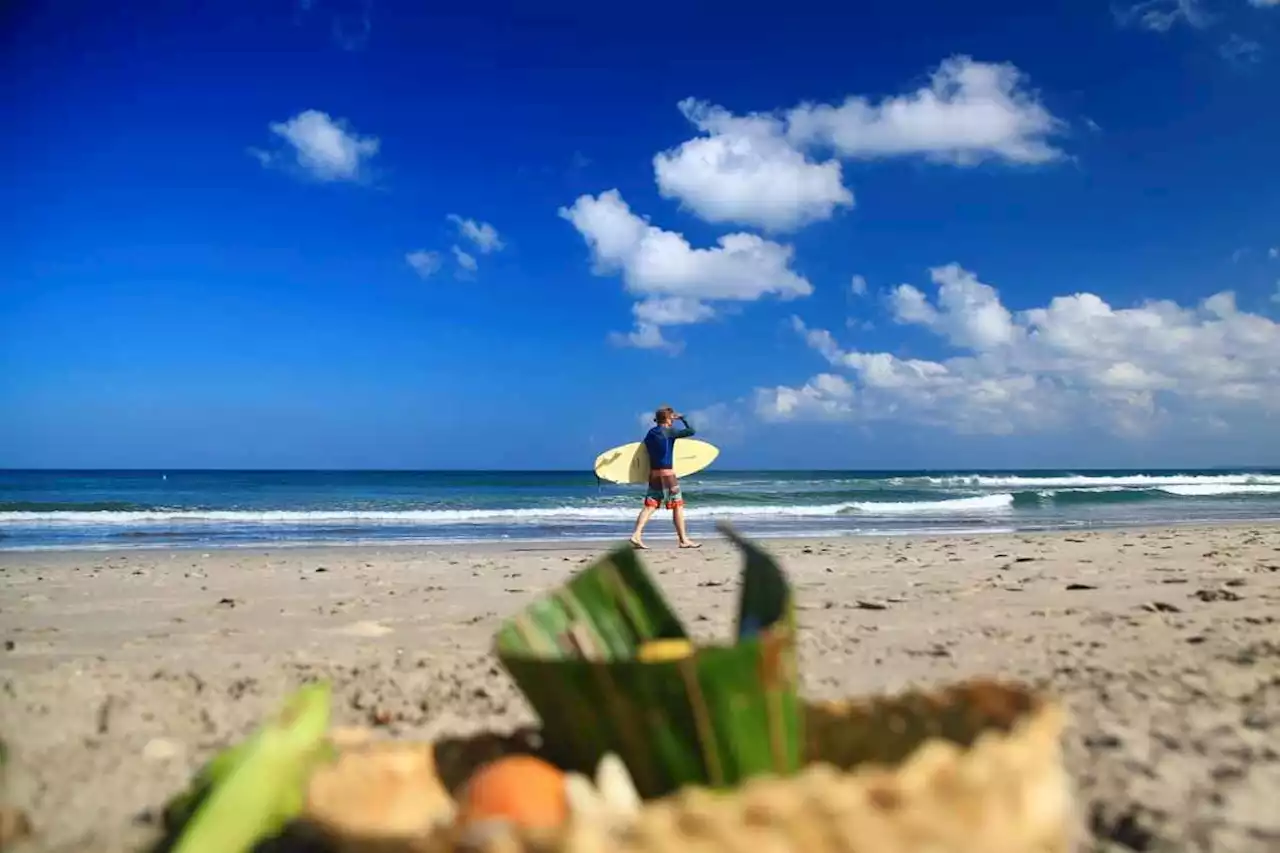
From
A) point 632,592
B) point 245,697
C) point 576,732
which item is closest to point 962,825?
point 576,732

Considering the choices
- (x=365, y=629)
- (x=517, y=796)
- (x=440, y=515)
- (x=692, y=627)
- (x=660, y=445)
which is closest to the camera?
(x=517, y=796)

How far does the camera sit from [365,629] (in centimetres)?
543

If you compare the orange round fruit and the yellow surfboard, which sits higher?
the yellow surfboard

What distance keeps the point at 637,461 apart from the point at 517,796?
10.8 meters

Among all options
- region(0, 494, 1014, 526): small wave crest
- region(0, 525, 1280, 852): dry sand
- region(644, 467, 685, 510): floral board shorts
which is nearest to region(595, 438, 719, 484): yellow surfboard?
region(644, 467, 685, 510): floral board shorts

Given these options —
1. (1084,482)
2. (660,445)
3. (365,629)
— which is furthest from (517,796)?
(1084,482)

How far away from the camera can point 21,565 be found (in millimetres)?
9633

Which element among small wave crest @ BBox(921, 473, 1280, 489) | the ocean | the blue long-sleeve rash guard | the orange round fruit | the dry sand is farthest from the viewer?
small wave crest @ BBox(921, 473, 1280, 489)

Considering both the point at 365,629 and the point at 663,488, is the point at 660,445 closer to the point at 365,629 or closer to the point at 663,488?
the point at 663,488

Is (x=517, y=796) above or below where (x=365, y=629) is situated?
above

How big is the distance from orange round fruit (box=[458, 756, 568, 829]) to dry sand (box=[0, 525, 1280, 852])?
1.16 meters

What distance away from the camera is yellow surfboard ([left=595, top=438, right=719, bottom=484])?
1226 centimetres

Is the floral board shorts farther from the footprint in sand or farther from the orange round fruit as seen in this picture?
the orange round fruit

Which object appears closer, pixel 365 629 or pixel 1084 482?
pixel 365 629
